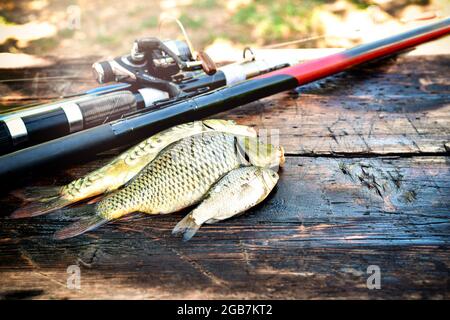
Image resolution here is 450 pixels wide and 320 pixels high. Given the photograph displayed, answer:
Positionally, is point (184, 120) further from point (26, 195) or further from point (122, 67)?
point (26, 195)

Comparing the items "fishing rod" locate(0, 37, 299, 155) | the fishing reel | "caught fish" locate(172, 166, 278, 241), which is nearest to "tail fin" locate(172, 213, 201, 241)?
"caught fish" locate(172, 166, 278, 241)

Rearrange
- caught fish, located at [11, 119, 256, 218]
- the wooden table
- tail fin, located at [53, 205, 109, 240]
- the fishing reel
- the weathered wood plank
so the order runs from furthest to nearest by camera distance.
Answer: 1. the fishing reel
2. the weathered wood plank
3. caught fish, located at [11, 119, 256, 218]
4. tail fin, located at [53, 205, 109, 240]
5. the wooden table

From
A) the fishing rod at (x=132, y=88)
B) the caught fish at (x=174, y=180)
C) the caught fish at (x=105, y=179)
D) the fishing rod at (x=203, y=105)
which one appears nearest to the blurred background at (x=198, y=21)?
the fishing rod at (x=203, y=105)

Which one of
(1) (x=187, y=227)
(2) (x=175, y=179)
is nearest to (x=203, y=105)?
(2) (x=175, y=179)

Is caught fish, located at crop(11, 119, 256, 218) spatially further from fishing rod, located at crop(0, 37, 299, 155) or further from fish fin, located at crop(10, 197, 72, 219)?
fishing rod, located at crop(0, 37, 299, 155)

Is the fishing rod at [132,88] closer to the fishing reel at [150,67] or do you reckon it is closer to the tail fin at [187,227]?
the fishing reel at [150,67]

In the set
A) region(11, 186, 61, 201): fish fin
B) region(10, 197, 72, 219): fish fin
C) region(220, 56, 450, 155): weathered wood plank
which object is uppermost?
region(220, 56, 450, 155): weathered wood plank
